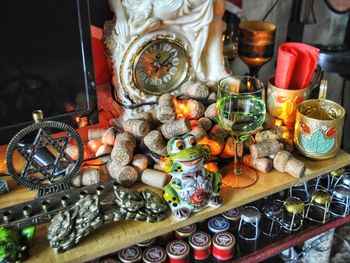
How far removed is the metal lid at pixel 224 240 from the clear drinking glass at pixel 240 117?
122 mm

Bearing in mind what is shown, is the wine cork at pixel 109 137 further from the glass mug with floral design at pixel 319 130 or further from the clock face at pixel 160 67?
the glass mug with floral design at pixel 319 130

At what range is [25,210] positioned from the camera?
754 mm

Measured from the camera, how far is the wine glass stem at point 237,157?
0.89 metres

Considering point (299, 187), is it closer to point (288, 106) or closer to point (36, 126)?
point (288, 106)

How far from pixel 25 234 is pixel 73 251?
3.3 inches

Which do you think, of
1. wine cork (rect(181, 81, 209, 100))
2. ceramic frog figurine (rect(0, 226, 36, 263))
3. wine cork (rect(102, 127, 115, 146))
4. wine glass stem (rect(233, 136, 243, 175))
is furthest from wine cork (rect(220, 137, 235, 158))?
ceramic frog figurine (rect(0, 226, 36, 263))

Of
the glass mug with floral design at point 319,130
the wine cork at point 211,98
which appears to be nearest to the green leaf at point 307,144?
the glass mug with floral design at point 319,130

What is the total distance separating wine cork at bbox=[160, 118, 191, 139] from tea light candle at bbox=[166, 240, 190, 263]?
0.73 ft

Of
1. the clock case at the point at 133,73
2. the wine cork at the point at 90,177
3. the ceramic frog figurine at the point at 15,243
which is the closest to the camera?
the ceramic frog figurine at the point at 15,243

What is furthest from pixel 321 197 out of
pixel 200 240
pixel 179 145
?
pixel 179 145

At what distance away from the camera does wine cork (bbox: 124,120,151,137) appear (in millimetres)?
884

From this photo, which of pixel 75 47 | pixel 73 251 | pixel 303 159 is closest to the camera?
pixel 73 251

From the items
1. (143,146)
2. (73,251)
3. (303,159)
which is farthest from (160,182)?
(303,159)

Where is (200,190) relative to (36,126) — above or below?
below
